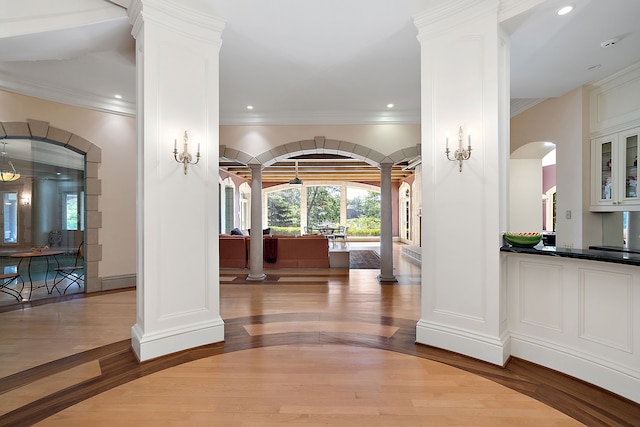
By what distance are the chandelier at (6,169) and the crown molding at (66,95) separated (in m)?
1.95

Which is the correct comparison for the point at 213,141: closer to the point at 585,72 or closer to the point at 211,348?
the point at 211,348

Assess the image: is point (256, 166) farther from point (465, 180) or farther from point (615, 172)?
point (615, 172)

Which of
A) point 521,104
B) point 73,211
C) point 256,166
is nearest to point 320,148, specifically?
point 256,166

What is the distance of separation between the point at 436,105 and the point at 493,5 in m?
0.86

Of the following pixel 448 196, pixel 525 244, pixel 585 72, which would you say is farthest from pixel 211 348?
pixel 585 72

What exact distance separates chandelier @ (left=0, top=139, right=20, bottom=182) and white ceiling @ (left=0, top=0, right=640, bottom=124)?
1.99 metres

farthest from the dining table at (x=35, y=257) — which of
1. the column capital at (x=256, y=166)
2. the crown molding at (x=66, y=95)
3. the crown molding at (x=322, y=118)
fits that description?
the crown molding at (x=322, y=118)

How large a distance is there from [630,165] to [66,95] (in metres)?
7.78

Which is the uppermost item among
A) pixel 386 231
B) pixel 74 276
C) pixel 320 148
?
pixel 320 148

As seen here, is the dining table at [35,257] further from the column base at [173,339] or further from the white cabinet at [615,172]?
the white cabinet at [615,172]

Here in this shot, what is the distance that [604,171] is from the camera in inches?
163

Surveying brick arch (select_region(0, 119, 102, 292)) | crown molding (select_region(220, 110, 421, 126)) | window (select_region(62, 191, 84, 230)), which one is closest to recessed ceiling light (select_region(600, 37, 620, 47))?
crown molding (select_region(220, 110, 421, 126))

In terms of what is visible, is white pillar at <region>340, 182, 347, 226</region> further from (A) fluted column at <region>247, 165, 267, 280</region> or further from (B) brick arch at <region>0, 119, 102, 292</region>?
(B) brick arch at <region>0, 119, 102, 292</region>

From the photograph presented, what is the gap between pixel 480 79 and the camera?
265 cm
